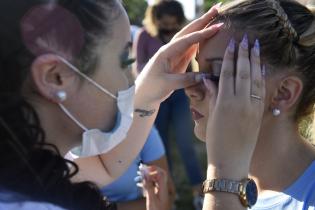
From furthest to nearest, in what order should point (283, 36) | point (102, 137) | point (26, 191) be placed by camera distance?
point (283, 36) → point (102, 137) → point (26, 191)

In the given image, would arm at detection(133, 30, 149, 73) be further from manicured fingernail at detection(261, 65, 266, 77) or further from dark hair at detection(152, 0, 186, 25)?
manicured fingernail at detection(261, 65, 266, 77)

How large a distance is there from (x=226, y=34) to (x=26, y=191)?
0.81 meters

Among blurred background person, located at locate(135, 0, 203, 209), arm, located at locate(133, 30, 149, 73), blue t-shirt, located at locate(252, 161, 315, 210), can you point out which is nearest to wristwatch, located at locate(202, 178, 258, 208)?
blue t-shirt, located at locate(252, 161, 315, 210)

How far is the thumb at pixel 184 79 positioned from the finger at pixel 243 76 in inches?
7.0

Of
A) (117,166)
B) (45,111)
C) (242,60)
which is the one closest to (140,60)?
(117,166)

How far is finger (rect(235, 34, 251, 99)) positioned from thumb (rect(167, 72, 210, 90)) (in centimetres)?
18

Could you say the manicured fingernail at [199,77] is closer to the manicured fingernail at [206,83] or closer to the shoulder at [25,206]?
the manicured fingernail at [206,83]

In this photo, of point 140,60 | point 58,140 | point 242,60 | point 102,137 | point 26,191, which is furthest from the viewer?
point 140,60

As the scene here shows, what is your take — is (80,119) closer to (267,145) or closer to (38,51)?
(38,51)

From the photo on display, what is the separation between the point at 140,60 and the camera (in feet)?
14.7

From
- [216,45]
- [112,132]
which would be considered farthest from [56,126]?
[216,45]

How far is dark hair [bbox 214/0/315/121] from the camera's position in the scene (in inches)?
61.9

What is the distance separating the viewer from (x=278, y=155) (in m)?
1.60

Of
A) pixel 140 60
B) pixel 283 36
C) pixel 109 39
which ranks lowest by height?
pixel 140 60
